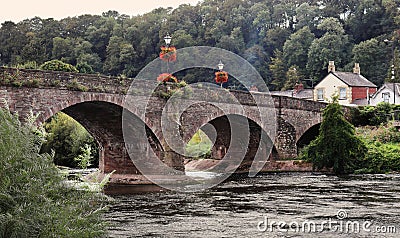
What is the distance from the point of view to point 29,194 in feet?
25.3

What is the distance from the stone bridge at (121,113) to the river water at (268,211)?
463 cm

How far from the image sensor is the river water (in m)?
14.3

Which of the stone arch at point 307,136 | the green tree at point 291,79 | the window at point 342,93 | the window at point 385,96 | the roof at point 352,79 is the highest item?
the green tree at point 291,79

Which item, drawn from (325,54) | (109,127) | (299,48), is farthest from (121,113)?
(299,48)

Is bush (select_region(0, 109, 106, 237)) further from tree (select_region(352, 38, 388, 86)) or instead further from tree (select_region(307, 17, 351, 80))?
tree (select_region(307, 17, 351, 80))

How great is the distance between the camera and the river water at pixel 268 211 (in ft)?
47.0

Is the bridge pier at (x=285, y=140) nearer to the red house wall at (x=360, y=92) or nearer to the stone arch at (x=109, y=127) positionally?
the stone arch at (x=109, y=127)

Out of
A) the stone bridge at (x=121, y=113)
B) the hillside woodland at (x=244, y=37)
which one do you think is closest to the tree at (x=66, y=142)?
the stone bridge at (x=121, y=113)

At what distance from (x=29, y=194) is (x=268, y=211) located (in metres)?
11.3

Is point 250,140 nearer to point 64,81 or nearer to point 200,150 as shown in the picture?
point 200,150

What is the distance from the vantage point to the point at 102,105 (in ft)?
93.5

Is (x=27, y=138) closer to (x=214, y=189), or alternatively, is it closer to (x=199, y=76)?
(x=214, y=189)

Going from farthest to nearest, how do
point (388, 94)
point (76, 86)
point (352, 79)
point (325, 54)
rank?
point (325, 54)
point (352, 79)
point (388, 94)
point (76, 86)

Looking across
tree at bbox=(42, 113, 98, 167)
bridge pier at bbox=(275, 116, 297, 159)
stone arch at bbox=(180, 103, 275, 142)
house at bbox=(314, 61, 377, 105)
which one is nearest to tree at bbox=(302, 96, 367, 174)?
stone arch at bbox=(180, 103, 275, 142)
